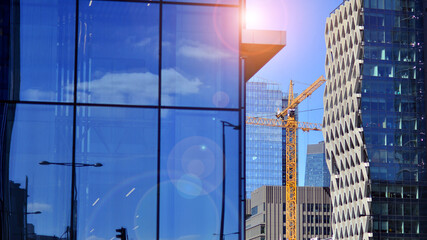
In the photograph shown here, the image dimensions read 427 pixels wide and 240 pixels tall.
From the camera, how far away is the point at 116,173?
17156 millimetres

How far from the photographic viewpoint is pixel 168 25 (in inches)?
711

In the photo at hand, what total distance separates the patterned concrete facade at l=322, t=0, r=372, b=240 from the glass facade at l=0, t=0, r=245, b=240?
9722 cm

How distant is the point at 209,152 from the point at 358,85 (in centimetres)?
10155

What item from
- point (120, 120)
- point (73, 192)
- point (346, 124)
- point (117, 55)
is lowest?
point (73, 192)

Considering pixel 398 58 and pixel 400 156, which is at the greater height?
pixel 398 58

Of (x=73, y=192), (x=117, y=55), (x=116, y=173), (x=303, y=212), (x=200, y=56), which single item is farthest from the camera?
(x=303, y=212)

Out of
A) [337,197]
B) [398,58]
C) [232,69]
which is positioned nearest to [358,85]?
[398,58]

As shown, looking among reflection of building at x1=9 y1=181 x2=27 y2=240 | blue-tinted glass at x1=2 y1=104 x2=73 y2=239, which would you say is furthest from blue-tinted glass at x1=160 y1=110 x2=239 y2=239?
reflection of building at x1=9 y1=181 x2=27 y2=240

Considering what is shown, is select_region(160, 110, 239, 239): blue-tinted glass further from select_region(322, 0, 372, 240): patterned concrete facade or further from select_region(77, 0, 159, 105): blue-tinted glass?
select_region(322, 0, 372, 240): patterned concrete facade

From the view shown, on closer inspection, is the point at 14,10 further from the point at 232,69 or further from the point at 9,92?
the point at 232,69

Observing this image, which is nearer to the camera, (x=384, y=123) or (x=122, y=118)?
(x=122, y=118)

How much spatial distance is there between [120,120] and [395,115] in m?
103

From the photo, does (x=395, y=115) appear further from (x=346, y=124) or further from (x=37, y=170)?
(x=37, y=170)

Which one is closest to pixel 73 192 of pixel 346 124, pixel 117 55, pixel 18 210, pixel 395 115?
pixel 18 210
